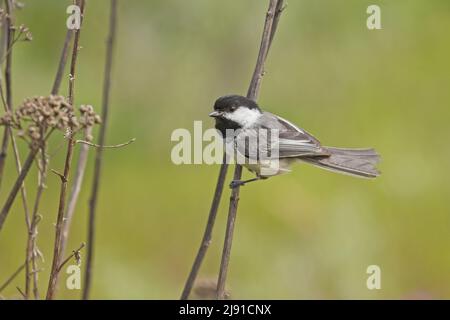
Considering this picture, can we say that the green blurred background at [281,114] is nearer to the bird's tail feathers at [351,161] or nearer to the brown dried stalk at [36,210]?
the bird's tail feathers at [351,161]

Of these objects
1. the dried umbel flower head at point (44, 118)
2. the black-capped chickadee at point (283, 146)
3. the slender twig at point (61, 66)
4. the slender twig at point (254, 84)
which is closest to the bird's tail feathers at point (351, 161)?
the black-capped chickadee at point (283, 146)

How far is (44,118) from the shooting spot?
2.20 meters

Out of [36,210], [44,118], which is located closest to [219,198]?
[36,210]

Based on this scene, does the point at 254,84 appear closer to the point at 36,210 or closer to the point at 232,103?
the point at 232,103

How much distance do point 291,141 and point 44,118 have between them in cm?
165

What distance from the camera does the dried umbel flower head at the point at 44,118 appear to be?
219 centimetres

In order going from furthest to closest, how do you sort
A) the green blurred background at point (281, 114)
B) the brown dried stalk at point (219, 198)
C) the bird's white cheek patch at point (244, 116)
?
1. the green blurred background at point (281, 114)
2. the bird's white cheek patch at point (244, 116)
3. the brown dried stalk at point (219, 198)

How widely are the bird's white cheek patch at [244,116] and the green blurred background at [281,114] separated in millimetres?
1205

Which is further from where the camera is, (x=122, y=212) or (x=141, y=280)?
(x=122, y=212)

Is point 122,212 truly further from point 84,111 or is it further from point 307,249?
point 84,111

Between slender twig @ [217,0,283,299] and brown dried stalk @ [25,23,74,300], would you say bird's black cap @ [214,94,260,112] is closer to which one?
Answer: slender twig @ [217,0,283,299]
